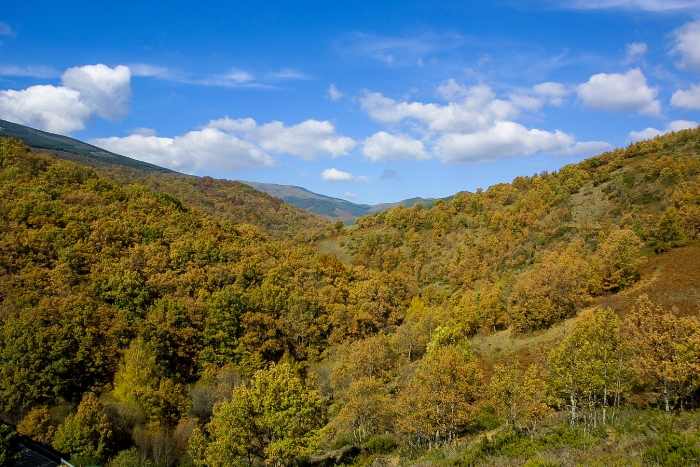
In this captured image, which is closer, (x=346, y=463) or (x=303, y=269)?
(x=346, y=463)

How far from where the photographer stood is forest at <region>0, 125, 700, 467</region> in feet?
72.9

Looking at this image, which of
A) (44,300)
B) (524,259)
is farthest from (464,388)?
(524,259)

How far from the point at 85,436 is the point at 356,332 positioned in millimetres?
37399

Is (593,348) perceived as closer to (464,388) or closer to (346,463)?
(464,388)

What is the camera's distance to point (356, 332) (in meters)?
60.8

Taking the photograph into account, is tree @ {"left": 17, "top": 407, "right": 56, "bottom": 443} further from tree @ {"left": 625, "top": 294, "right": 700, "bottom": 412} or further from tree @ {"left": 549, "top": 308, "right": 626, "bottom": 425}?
tree @ {"left": 625, "top": 294, "right": 700, "bottom": 412}

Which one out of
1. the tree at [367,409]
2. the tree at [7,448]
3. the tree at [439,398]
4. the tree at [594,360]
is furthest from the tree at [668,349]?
the tree at [7,448]

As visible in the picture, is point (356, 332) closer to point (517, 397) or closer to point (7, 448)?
point (517, 397)

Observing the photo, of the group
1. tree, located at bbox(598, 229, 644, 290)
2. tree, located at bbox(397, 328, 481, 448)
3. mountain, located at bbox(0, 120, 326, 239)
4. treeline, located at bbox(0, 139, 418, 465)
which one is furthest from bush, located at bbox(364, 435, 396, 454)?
mountain, located at bbox(0, 120, 326, 239)

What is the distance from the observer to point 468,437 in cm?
2680

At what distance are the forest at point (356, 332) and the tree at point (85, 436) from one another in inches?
5.0

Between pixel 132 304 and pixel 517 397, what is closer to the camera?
pixel 517 397

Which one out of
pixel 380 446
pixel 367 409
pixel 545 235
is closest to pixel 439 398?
pixel 380 446

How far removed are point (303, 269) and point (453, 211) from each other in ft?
186
